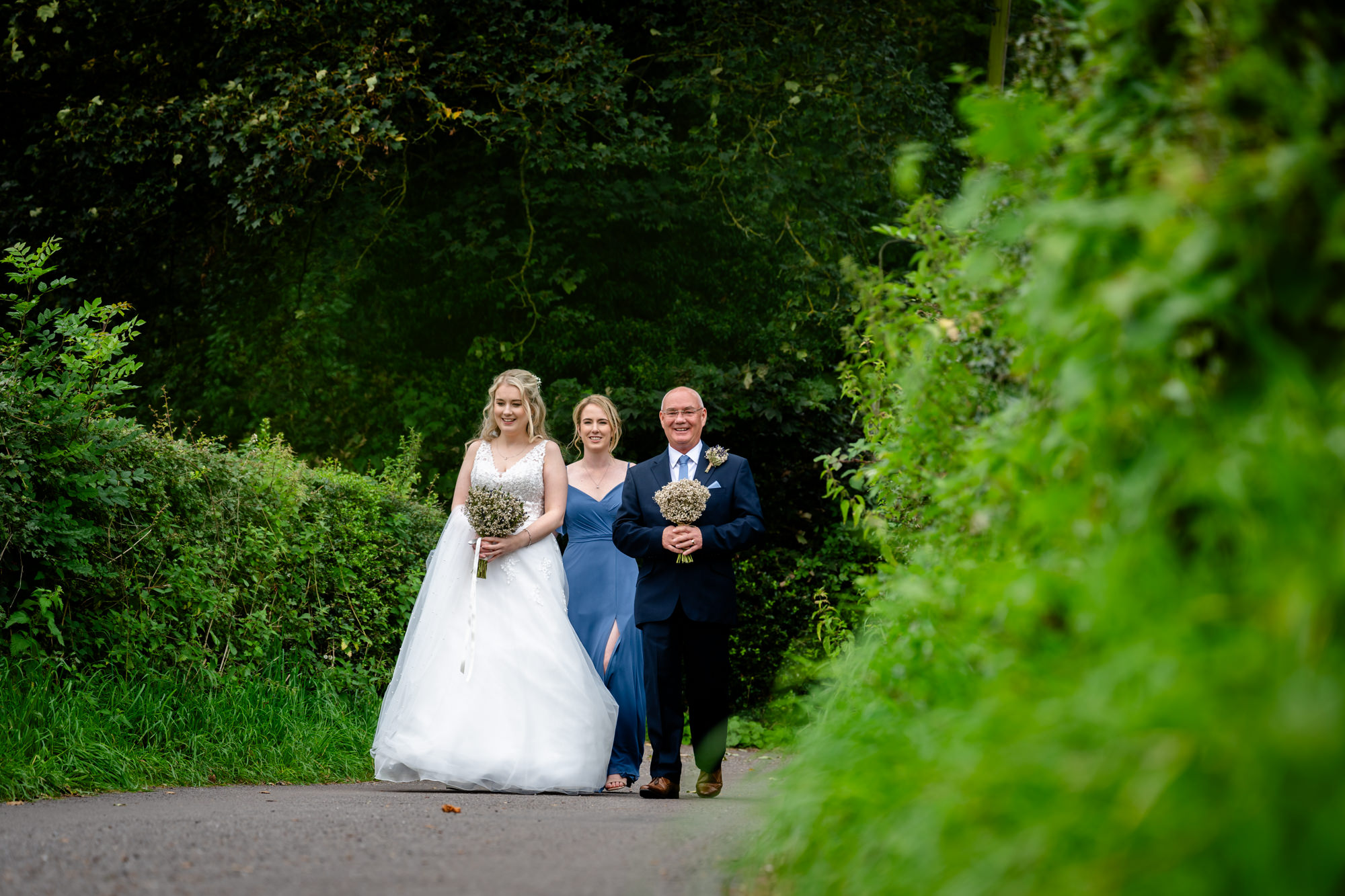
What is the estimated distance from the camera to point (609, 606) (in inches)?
338

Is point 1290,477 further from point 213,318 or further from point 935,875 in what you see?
point 213,318

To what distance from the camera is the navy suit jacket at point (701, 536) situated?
6.92 meters

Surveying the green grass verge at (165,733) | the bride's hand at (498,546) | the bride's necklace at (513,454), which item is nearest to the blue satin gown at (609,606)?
the bride's necklace at (513,454)

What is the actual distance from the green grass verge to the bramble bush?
21cm

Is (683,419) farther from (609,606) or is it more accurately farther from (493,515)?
(609,606)

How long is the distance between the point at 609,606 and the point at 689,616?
180 cm

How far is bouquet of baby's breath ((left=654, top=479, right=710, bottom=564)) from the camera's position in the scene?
693 centimetres

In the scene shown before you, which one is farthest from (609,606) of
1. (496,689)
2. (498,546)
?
(496,689)

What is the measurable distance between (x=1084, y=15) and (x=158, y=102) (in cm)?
1265

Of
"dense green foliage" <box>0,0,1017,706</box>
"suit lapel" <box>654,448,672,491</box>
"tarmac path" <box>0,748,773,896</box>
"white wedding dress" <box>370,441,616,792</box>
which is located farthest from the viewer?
"dense green foliage" <box>0,0,1017,706</box>

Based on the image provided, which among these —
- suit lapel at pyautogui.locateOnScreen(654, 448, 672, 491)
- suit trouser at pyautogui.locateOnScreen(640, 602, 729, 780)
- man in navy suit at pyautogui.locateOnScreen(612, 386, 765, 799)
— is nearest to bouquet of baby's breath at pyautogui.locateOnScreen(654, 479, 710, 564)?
man in navy suit at pyautogui.locateOnScreen(612, 386, 765, 799)

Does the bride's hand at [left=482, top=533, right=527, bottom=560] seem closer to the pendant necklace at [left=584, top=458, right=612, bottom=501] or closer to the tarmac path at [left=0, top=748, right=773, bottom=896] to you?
the pendant necklace at [left=584, top=458, right=612, bottom=501]

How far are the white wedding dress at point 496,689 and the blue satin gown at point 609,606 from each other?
31cm

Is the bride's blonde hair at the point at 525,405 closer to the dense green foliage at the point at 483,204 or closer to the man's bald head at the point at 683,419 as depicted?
the man's bald head at the point at 683,419
